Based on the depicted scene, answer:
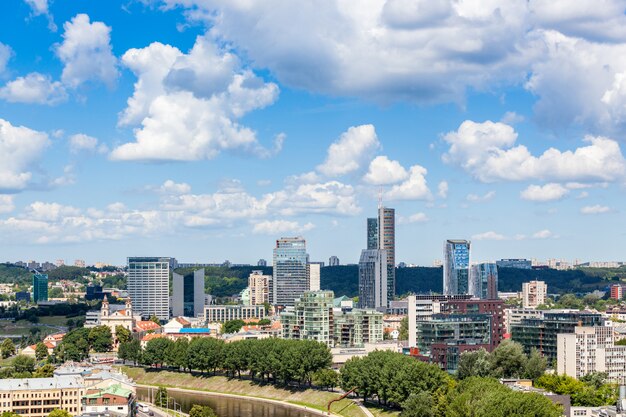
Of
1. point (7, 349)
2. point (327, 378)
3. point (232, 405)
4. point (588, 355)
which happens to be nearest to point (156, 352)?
point (232, 405)

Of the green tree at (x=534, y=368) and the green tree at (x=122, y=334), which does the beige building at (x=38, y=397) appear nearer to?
the green tree at (x=534, y=368)

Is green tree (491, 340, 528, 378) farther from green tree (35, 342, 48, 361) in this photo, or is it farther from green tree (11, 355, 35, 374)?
green tree (35, 342, 48, 361)

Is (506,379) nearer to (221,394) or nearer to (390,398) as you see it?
(390,398)

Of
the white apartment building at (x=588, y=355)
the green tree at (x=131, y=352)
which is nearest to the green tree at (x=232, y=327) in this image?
the green tree at (x=131, y=352)

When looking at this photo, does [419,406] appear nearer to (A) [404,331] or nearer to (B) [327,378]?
(B) [327,378]

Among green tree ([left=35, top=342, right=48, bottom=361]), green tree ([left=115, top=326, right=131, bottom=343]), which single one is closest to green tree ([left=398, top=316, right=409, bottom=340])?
green tree ([left=115, top=326, right=131, bottom=343])

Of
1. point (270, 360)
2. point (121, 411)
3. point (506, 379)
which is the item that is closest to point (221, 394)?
point (270, 360)

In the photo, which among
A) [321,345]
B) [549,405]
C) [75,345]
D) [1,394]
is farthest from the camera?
[75,345]
